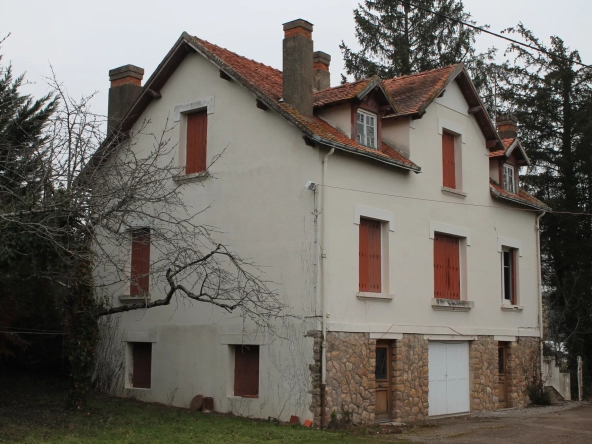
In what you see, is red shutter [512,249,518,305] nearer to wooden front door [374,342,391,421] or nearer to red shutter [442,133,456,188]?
red shutter [442,133,456,188]

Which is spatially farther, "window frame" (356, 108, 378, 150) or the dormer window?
the dormer window

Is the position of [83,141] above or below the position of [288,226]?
above

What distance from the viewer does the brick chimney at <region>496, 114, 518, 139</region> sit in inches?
982

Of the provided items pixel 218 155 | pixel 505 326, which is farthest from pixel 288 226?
pixel 505 326

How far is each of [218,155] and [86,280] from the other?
4101 mm

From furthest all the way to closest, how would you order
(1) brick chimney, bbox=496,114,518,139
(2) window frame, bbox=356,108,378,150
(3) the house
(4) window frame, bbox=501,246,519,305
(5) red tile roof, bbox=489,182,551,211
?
(1) brick chimney, bbox=496,114,518,139
(4) window frame, bbox=501,246,519,305
(5) red tile roof, bbox=489,182,551,211
(2) window frame, bbox=356,108,378,150
(3) the house

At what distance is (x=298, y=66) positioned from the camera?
17.3m

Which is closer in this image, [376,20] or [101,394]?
[101,394]

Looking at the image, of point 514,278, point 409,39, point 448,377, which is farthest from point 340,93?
point 409,39

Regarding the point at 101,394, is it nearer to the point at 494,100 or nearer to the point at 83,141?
the point at 83,141

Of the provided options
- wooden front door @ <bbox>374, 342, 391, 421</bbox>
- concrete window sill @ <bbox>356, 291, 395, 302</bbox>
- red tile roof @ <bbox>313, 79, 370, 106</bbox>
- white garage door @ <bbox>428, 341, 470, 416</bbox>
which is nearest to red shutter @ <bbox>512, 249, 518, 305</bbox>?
white garage door @ <bbox>428, 341, 470, 416</bbox>

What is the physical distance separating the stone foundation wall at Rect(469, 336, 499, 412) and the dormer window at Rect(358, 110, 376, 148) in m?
6.02

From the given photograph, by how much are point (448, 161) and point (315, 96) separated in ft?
A: 13.7

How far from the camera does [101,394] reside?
19.7m
